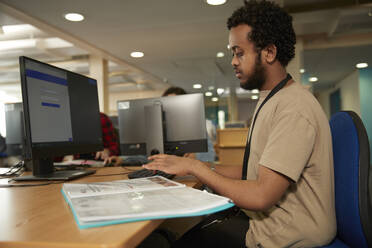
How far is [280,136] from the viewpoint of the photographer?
88 cm

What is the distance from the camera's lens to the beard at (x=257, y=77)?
1134 millimetres

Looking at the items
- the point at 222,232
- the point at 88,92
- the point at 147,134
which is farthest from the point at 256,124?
the point at 88,92

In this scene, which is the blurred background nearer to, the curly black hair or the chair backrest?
the curly black hair

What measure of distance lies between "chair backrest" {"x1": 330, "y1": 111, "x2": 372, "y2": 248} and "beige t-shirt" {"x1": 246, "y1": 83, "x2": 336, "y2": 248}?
3 cm

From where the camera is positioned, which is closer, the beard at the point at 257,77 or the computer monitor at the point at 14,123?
the beard at the point at 257,77

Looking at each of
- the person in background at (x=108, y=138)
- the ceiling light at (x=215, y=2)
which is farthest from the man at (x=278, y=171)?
the ceiling light at (x=215, y=2)

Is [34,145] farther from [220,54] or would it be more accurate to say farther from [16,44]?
[16,44]

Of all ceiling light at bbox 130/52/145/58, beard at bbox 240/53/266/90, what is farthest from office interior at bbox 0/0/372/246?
beard at bbox 240/53/266/90

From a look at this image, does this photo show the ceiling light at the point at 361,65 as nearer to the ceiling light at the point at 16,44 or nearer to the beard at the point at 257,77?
the beard at the point at 257,77

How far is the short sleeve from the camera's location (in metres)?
0.85

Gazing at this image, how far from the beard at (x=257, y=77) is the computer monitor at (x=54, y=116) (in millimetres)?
858

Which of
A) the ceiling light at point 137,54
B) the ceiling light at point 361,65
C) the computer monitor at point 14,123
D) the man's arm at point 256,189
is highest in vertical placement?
the ceiling light at point 137,54

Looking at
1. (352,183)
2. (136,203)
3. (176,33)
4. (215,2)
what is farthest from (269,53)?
(176,33)

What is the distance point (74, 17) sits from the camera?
375 centimetres
